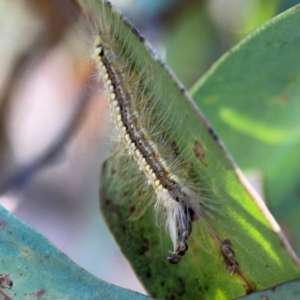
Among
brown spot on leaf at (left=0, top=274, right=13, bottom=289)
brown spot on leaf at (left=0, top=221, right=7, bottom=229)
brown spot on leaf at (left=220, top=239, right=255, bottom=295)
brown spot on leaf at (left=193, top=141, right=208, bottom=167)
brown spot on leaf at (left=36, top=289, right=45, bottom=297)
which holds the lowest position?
brown spot on leaf at (left=220, top=239, right=255, bottom=295)

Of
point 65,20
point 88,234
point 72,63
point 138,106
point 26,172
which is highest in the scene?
point 65,20

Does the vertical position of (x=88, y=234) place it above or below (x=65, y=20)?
below

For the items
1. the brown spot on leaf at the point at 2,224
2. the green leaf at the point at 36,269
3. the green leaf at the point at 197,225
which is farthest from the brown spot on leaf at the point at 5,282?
the green leaf at the point at 197,225

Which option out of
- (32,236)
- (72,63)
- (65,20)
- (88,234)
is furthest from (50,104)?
(32,236)

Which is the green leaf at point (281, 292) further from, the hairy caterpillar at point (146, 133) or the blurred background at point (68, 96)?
the blurred background at point (68, 96)

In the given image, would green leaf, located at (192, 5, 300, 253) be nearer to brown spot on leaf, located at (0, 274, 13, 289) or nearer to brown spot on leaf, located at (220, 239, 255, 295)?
brown spot on leaf, located at (220, 239, 255, 295)

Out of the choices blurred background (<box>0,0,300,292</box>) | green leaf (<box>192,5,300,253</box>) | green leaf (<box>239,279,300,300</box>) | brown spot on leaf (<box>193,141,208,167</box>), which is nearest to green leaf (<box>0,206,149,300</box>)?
green leaf (<box>239,279,300,300</box>)

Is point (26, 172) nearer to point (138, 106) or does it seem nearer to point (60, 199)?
point (60, 199)
